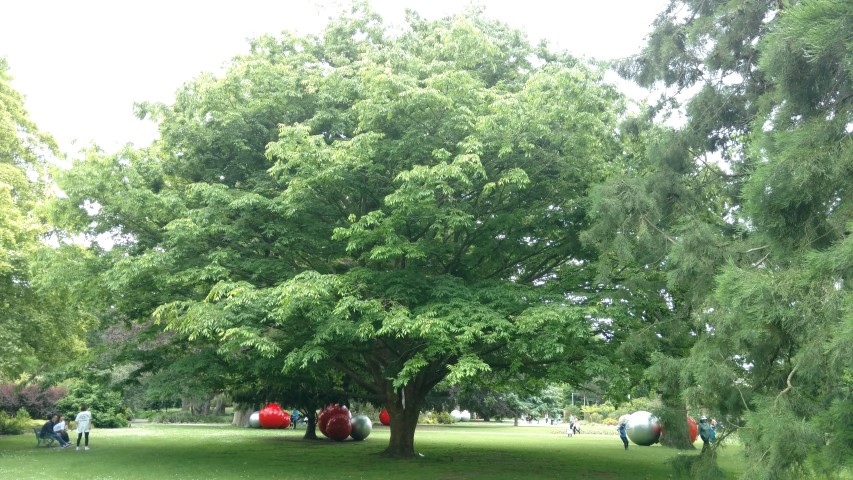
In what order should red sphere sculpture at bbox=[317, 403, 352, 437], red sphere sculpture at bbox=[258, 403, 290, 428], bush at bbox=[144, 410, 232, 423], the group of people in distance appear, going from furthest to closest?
bush at bbox=[144, 410, 232, 423] < red sphere sculpture at bbox=[258, 403, 290, 428] < red sphere sculpture at bbox=[317, 403, 352, 437] < the group of people in distance

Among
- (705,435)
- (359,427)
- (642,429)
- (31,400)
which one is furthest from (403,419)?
(31,400)

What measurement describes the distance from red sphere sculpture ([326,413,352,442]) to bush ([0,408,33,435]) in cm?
1332

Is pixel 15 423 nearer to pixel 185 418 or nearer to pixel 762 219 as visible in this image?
pixel 185 418

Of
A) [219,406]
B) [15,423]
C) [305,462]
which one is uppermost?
[219,406]

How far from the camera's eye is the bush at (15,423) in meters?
27.0

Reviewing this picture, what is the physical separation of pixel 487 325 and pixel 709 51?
6210 mm

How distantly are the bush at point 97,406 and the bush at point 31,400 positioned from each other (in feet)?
6.19

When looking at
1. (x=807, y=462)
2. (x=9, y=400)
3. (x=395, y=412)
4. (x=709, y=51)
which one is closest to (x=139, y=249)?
(x=395, y=412)

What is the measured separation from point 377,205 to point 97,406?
28484 millimetres

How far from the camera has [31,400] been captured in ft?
97.1

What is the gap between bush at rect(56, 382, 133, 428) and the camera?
34500 millimetres

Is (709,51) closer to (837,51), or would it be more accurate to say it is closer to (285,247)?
(837,51)

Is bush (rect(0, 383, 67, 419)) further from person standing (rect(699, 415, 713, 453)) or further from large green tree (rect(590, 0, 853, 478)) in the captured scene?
large green tree (rect(590, 0, 853, 478))

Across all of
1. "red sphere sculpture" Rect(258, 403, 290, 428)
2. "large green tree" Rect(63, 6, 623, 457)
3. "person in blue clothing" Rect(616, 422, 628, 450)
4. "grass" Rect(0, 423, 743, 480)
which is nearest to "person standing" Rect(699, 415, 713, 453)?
"grass" Rect(0, 423, 743, 480)
